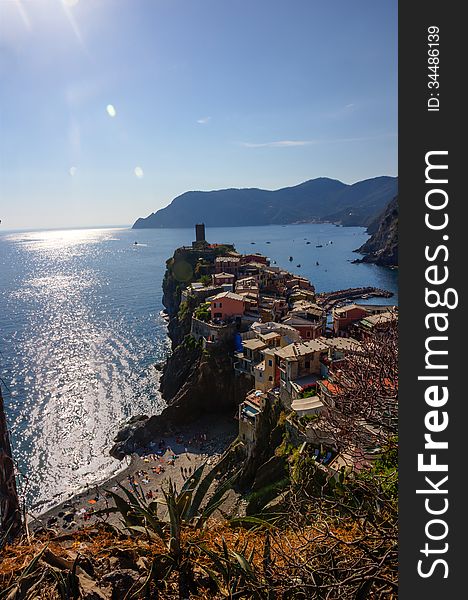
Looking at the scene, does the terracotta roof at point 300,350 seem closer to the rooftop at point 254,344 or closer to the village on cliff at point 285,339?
the village on cliff at point 285,339

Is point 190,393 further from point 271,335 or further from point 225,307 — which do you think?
point 225,307

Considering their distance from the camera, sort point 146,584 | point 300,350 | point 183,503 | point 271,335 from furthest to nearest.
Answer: point 271,335, point 300,350, point 183,503, point 146,584

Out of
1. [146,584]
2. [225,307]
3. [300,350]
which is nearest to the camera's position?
[146,584]

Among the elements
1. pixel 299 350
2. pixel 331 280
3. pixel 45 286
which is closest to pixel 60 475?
pixel 299 350

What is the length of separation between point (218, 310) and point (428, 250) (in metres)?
36.2

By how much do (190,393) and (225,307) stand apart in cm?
1006

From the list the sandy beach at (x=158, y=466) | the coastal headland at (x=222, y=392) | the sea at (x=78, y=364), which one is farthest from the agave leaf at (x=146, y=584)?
the sandy beach at (x=158, y=466)

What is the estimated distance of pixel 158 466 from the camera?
91.7 ft

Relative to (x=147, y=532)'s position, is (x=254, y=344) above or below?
below

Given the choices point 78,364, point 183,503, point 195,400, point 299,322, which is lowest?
point 195,400

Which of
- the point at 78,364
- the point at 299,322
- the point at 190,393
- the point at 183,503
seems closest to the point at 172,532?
the point at 183,503

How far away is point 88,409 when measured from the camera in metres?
36.4

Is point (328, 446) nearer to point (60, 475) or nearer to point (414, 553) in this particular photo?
point (414, 553)

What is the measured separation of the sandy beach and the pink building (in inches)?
418
